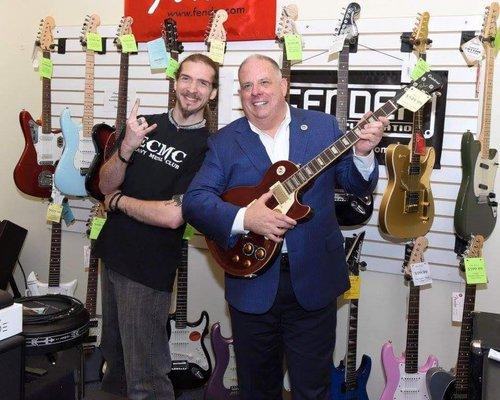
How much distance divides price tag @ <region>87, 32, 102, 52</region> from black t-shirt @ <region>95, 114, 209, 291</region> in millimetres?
1132

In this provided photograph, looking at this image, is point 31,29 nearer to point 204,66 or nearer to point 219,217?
point 204,66

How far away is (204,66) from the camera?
243 cm

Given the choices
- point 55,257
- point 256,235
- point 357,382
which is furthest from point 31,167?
point 357,382

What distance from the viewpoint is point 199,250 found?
3.33 m

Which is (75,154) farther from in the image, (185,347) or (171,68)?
(185,347)

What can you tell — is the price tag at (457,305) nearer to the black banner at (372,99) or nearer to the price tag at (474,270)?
the price tag at (474,270)

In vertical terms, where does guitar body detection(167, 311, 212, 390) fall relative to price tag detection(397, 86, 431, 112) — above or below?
below

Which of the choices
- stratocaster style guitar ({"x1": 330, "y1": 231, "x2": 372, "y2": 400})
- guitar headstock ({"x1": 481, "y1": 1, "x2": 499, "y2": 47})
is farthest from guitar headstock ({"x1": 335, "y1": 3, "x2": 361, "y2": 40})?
stratocaster style guitar ({"x1": 330, "y1": 231, "x2": 372, "y2": 400})

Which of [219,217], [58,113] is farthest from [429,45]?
[58,113]

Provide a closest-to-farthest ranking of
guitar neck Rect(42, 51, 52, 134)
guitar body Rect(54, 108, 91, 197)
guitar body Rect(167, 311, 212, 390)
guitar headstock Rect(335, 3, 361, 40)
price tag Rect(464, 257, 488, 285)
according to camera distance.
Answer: price tag Rect(464, 257, 488, 285) → guitar headstock Rect(335, 3, 361, 40) → guitar body Rect(167, 311, 212, 390) → guitar body Rect(54, 108, 91, 197) → guitar neck Rect(42, 51, 52, 134)

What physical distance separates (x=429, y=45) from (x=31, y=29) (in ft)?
8.53

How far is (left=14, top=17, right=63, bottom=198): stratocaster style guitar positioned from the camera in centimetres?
335

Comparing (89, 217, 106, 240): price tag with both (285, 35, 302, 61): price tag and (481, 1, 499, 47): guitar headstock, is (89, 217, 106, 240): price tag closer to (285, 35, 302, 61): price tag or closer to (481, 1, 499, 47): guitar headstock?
(285, 35, 302, 61): price tag

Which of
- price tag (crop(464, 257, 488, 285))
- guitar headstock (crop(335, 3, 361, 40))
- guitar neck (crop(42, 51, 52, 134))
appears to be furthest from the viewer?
guitar neck (crop(42, 51, 52, 134))
